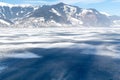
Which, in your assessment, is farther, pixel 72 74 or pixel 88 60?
pixel 88 60

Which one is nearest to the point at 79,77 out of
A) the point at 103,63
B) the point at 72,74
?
the point at 72,74

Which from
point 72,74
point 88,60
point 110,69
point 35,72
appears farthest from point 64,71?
point 88,60

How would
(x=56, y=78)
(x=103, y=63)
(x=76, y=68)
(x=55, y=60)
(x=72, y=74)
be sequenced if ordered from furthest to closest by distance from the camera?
1. (x=55, y=60)
2. (x=103, y=63)
3. (x=76, y=68)
4. (x=72, y=74)
5. (x=56, y=78)

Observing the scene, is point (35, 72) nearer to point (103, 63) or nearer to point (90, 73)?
→ point (90, 73)

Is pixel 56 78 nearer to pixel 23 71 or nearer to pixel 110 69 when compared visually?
pixel 23 71

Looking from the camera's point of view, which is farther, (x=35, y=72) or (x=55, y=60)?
(x=55, y=60)

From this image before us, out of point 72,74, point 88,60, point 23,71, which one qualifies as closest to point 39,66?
point 23,71

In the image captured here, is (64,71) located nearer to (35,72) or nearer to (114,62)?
(35,72)

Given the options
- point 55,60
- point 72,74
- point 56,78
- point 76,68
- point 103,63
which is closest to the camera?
point 56,78
